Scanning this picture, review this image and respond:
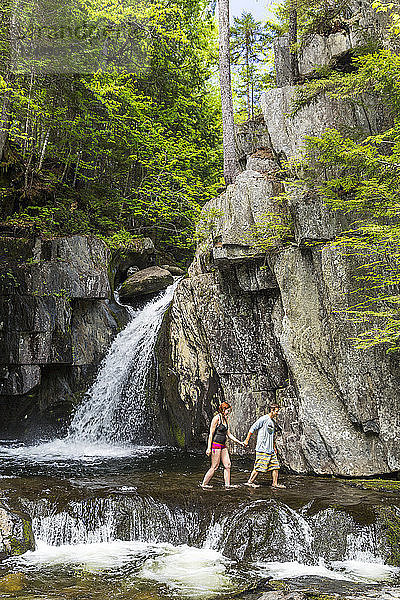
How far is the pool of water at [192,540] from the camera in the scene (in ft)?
24.6

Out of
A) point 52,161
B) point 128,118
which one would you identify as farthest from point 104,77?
point 52,161

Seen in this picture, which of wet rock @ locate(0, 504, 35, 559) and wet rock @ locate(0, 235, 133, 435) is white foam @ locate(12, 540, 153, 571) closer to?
wet rock @ locate(0, 504, 35, 559)

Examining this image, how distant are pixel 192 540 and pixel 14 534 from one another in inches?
122

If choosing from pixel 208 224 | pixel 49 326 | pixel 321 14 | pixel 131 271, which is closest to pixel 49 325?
pixel 49 326

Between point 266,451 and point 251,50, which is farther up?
point 251,50

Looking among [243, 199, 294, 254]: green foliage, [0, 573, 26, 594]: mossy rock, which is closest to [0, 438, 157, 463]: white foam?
[0, 573, 26, 594]: mossy rock

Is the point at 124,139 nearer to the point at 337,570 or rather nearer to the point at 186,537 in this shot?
the point at 186,537

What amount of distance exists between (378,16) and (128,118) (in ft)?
39.8

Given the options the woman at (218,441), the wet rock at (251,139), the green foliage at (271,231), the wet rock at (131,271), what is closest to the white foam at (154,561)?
the woman at (218,441)

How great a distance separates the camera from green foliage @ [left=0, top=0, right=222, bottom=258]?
67.3ft

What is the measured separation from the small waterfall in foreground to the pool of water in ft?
19.3

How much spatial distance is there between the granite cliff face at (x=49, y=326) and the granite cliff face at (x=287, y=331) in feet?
11.2

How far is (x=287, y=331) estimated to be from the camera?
13570mm

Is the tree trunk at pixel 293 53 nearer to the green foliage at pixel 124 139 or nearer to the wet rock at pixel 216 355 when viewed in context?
the green foliage at pixel 124 139
